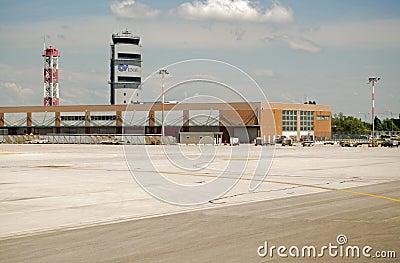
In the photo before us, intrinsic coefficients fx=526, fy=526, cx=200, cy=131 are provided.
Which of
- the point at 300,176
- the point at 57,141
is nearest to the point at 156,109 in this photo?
the point at 57,141

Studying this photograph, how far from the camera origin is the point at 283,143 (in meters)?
109

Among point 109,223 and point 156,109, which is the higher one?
point 156,109

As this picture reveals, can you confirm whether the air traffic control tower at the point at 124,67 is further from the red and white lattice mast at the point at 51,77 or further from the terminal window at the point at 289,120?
the terminal window at the point at 289,120

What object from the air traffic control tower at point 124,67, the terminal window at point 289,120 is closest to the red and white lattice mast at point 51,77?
the air traffic control tower at point 124,67

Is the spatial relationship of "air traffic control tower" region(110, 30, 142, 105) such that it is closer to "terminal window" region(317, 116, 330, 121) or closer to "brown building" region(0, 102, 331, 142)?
"brown building" region(0, 102, 331, 142)

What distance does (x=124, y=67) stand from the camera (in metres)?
175

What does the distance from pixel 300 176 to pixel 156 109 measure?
3538 inches

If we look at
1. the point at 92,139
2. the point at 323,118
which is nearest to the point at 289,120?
the point at 323,118

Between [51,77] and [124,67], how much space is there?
81.2 feet

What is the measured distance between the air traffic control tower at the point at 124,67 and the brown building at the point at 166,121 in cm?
3589

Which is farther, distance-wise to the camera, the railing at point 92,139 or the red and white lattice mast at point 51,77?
the red and white lattice mast at point 51,77

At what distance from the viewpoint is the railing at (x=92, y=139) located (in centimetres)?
10803

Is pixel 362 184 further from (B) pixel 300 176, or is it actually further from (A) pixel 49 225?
(A) pixel 49 225

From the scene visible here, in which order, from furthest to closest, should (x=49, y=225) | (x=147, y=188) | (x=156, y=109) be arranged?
(x=156, y=109), (x=147, y=188), (x=49, y=225)
